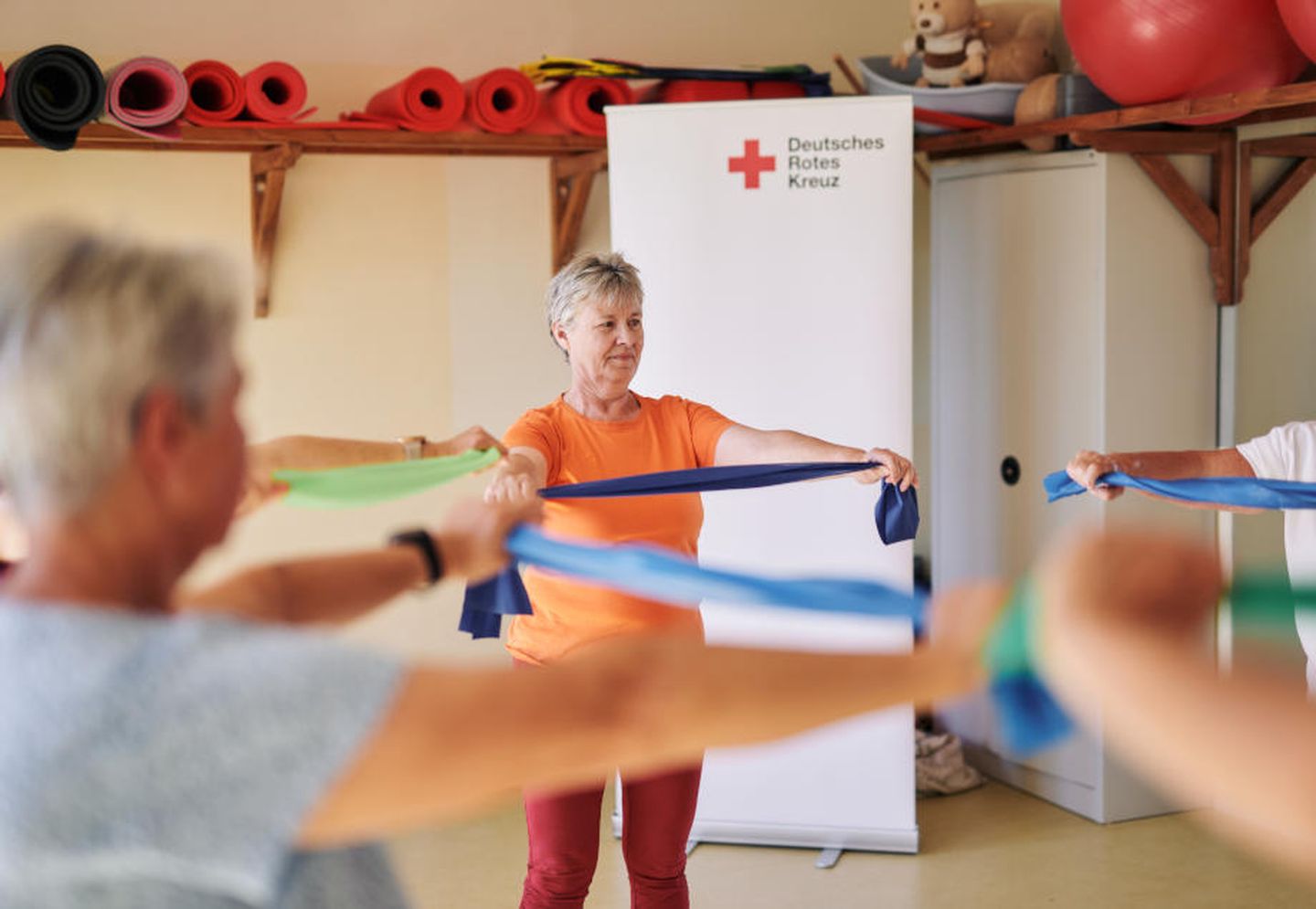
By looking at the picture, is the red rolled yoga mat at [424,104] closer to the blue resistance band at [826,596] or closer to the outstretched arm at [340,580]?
the blue resistance band at [826,596]

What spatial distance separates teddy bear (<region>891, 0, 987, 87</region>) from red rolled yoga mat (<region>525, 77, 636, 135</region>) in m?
0.95

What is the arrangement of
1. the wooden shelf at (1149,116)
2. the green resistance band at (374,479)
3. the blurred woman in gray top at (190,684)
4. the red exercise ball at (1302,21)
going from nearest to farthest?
the blurred woman in gray top at (190,684) → the green resistance band at (374,479) → the red exercise ball at (1302,21) → the wooden shelf at (1149,116)

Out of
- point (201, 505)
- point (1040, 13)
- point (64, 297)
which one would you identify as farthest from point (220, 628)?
point (1040, 13)

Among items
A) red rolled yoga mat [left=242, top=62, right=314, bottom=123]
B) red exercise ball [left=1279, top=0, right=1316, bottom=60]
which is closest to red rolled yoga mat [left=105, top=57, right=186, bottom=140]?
red rolled yoga mat [left=242, top=62, right=314, bottom=123]

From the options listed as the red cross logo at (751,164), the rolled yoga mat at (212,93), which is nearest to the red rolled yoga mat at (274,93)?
the rolled yoga mat at (212,93)

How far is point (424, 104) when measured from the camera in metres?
4.39

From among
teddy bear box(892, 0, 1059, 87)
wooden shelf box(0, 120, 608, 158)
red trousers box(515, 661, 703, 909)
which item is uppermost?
teddy bear box(892, 0, 1059, 87)

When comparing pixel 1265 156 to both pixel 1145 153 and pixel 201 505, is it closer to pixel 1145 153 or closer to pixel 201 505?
pixel 1145 153

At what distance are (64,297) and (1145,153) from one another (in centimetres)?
398

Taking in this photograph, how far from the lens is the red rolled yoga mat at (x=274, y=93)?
163 inches

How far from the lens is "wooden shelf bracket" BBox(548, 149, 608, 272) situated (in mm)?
4902

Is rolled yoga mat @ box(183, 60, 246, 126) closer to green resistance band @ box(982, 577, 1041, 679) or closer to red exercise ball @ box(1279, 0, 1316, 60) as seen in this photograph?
red exercise ball @ box(1279, 0, 1316, 60)

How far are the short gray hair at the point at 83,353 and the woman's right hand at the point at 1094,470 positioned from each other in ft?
7.79

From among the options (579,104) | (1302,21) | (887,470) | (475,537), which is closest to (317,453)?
(475,537)
